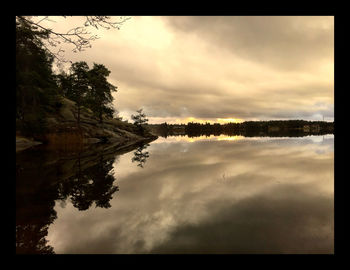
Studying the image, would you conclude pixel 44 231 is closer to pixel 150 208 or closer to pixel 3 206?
pixel 3 206

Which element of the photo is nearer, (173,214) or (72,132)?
(173,214)

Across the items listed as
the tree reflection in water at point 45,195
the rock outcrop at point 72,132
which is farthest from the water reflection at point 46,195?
the rock outcrop at point 72,132

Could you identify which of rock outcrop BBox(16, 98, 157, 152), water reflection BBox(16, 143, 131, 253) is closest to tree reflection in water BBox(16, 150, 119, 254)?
water reflection BBox(16, 143, 131, 253)

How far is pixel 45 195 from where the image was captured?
292 inches

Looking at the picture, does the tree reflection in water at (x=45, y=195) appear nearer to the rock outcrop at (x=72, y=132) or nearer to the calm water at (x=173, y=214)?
the calm water at (x=173, y=214)

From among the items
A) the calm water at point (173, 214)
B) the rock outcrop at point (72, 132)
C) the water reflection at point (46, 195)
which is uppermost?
the rock outcrop at point (72, 132)

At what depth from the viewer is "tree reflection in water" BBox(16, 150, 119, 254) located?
4.61 m

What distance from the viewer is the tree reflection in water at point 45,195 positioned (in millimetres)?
4609

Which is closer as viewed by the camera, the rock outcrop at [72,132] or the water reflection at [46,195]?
the water reflection at [46,195]

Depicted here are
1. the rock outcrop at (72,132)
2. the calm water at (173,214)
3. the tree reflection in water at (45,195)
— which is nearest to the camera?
the calm water at (173,214)

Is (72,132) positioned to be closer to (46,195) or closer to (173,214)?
(46,195)

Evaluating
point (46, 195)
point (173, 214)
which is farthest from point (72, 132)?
point (173, 214)

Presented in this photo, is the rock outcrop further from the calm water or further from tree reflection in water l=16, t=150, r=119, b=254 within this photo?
the calm water

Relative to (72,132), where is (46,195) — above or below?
below
